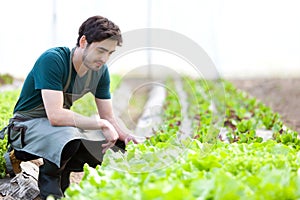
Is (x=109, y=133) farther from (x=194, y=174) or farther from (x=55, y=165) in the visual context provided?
(x=194, y=174)

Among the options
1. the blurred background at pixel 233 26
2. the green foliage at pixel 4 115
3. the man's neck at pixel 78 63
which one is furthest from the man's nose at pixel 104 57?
the blurred background at pixel 233 26

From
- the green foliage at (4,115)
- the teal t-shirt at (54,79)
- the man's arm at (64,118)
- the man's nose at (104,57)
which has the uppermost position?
the man's nose at (104,57)

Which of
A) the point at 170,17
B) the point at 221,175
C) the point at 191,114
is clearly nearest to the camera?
the point at 221,175

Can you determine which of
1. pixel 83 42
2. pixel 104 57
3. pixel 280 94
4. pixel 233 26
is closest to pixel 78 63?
pixel 83 42

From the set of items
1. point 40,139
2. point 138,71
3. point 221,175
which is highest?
point 221,175

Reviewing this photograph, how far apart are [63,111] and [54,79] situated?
0.73 feet

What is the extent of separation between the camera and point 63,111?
12.2ft

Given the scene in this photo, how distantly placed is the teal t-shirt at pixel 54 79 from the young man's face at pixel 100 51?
20 centimetres

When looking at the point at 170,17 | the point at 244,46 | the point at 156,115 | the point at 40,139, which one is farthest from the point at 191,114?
the point at 244,46

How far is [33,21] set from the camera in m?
12.3

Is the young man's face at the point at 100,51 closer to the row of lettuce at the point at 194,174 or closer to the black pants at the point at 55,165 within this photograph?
the black pants at the point at 55,165

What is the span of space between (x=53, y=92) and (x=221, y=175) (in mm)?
1701

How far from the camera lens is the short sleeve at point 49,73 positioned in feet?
12.1

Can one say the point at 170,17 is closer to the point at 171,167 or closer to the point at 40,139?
the point at 40,139
